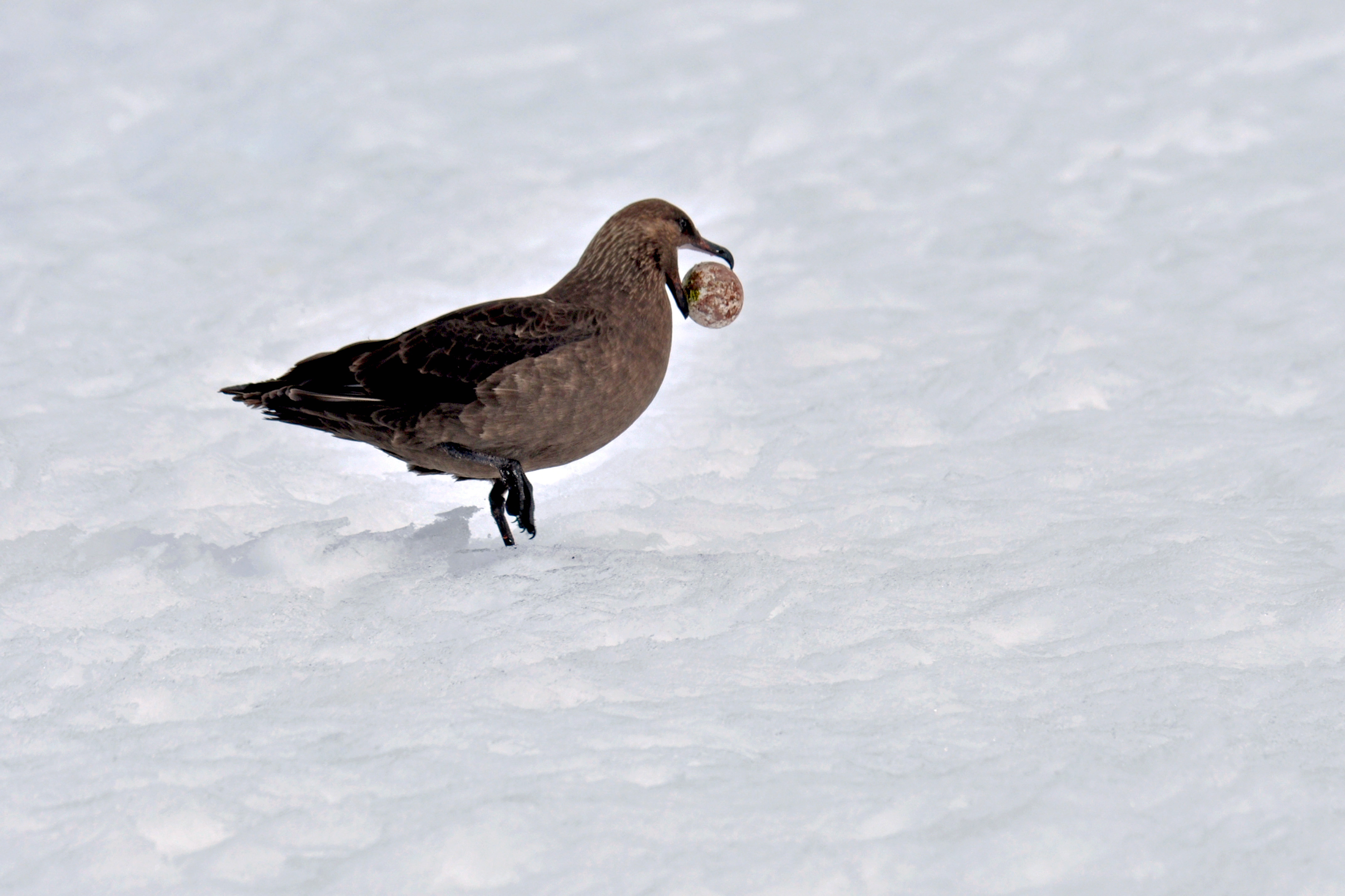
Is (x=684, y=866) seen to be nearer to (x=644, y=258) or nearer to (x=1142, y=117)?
(x=644, y=258)

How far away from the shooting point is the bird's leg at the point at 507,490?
504 centimetres

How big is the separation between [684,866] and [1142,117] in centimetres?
941

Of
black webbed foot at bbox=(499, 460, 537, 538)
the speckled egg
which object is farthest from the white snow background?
the speckled egg

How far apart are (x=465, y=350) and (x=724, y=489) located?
178 centimetres

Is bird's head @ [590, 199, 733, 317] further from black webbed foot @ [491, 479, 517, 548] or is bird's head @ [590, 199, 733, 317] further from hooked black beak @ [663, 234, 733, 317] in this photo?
black webbed foot @ [491, 479, 517, 548]

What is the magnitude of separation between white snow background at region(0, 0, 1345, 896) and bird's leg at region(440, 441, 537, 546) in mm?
150

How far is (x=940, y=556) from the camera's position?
5.11 m

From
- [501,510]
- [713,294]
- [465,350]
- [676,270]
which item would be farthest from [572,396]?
[713,294]

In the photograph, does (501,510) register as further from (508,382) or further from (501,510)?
(508,382)

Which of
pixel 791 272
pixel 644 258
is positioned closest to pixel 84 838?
pixel 644 258

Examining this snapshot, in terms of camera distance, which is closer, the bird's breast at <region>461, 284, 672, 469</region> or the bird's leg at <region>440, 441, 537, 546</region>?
the bird's breast at <region>461, 284, 672, 469</region>

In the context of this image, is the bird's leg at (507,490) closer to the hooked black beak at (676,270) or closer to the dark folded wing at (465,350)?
the dark folded wing at (465,350)

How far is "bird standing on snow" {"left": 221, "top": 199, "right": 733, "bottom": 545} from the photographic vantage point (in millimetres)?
4895

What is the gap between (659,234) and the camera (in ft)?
17.8
